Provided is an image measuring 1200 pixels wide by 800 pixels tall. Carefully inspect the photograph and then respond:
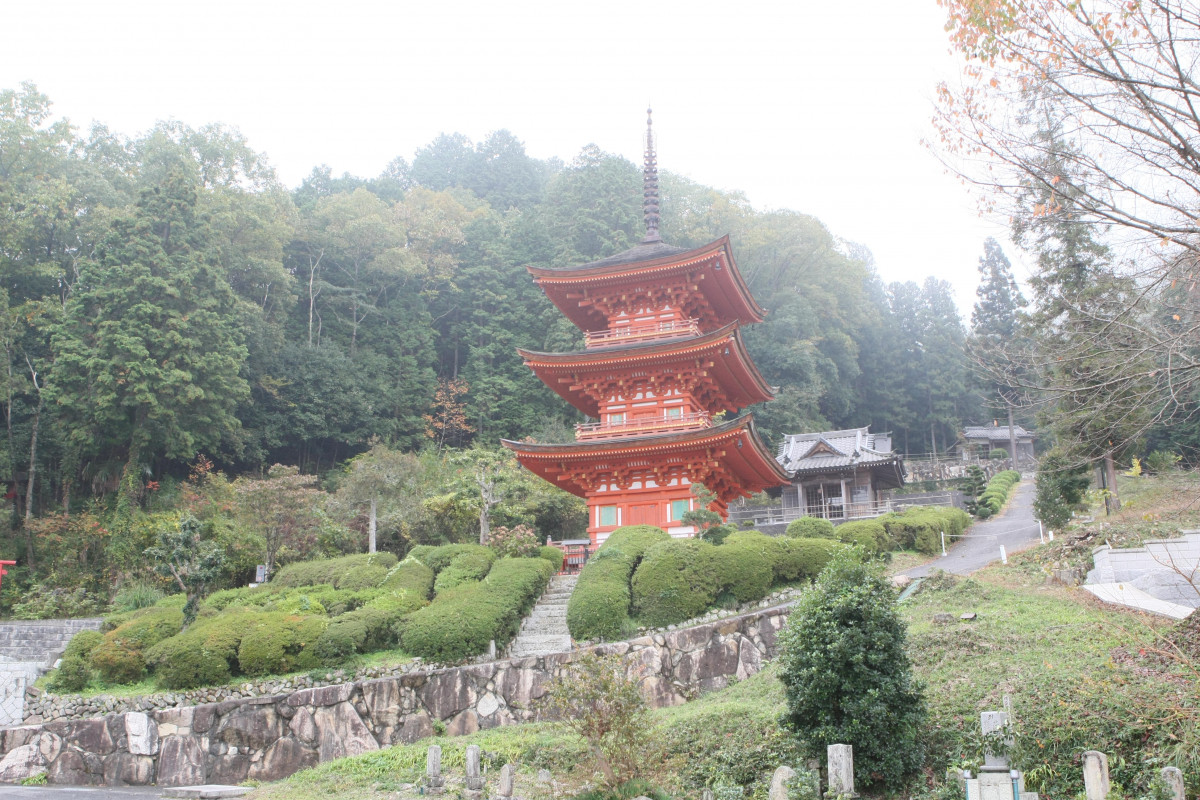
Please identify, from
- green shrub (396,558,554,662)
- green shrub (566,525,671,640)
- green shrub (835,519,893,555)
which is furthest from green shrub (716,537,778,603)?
green shrub (396,558,554,662)

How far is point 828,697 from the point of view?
10.3 m

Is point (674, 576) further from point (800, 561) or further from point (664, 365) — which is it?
point (664, 365)

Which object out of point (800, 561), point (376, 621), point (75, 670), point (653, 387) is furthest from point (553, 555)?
point (75, 670)

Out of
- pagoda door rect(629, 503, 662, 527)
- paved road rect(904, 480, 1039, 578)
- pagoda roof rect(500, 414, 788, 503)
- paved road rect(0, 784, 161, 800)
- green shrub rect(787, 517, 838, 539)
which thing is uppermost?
pagoda roof rect(500, 414, 788, 503)

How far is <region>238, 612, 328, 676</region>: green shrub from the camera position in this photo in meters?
17.2

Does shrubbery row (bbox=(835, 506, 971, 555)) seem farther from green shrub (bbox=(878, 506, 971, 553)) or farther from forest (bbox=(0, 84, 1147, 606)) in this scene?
forest (bbox=(0, 84, 1147, 606))

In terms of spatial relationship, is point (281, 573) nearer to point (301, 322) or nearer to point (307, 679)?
point (307, 679)

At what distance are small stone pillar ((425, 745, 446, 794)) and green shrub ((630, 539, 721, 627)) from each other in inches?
247

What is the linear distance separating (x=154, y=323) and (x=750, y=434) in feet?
80.0

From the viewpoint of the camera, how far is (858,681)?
33.5ft

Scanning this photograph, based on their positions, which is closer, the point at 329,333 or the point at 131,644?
the point at 131,644

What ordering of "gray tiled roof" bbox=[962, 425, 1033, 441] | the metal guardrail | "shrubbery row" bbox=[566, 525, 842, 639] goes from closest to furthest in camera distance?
1. "shrubbery row" bbox=[566, 525, 842, 639]
2. the metal guardrail
3. "gray tiled roof" bbox=[962, 425, 1033, 441]

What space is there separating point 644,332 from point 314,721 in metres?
15.2

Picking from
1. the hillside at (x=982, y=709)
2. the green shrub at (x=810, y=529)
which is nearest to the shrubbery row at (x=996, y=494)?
the green shrub at (x=810, y=529)
